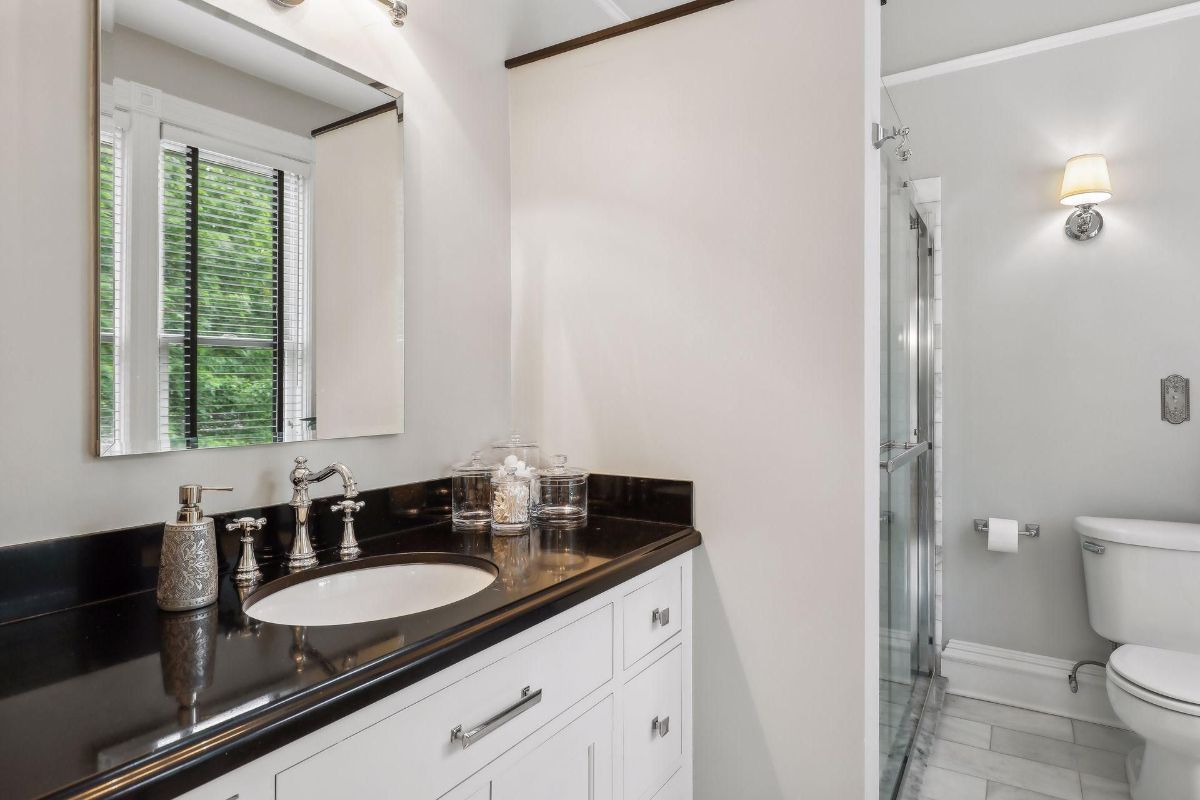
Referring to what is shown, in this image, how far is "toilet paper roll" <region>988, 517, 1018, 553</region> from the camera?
2541 millimetres

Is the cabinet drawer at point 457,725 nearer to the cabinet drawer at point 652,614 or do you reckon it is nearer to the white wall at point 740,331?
the cabinet drawer at point 652,614

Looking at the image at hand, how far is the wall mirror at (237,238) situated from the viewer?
1.06 meters

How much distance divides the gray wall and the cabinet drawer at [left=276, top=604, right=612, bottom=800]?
275 cm

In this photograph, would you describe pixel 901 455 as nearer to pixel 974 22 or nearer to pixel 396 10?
pixel 396 10

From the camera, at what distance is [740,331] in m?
1.56

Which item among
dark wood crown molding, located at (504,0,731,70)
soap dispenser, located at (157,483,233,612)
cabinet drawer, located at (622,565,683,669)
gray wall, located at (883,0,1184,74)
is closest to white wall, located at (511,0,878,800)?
dark wood crown molding, located at (504,0,731,70)

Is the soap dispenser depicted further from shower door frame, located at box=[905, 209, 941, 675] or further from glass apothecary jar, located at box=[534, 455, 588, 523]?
shower door frame, located at box=[905, 209, 941, 675]

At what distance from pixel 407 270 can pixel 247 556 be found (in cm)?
74

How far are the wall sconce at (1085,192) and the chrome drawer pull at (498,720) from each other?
2529mm

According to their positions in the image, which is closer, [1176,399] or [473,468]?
[473,468]

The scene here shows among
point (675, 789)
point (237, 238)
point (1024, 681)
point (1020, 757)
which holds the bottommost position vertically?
point (1020, 757)

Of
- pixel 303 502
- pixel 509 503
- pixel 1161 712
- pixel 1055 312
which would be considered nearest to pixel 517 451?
pixel 509 503

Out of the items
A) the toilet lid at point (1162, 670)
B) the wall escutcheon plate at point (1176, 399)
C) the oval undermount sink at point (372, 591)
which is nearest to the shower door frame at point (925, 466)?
the toilet lid at point (1162, 670)

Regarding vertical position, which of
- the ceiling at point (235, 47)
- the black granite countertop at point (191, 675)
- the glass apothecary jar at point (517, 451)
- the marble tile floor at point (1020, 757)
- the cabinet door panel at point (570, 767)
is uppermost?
the ceiling at point (235, 47)
